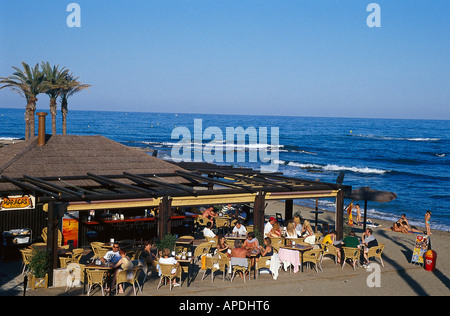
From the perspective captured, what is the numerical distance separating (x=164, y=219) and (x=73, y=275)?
9.15ft

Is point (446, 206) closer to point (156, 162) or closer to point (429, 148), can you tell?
point (156, 162)

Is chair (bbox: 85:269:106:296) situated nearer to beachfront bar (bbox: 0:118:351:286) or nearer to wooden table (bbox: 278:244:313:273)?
beachfront bar (bbox: 0:118:351:286)

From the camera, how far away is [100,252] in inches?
520

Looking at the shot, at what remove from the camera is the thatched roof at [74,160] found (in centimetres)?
1508

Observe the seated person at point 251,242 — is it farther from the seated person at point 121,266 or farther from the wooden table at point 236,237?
the seated person at point 121,266

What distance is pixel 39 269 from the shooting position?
37.3 feet

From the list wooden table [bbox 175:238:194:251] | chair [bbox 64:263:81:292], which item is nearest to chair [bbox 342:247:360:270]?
wooden table [bbox 175:238:194:251]

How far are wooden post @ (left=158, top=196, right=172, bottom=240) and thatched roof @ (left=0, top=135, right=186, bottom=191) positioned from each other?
3.09 meters

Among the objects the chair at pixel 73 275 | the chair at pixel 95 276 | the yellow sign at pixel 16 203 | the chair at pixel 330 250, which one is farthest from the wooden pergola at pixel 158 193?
the chair at pixel 330 250

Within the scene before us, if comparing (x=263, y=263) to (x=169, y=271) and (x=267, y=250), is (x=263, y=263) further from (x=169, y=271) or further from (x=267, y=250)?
(x=169, y=271)

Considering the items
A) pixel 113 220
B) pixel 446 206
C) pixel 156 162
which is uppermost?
pixel 156 162
